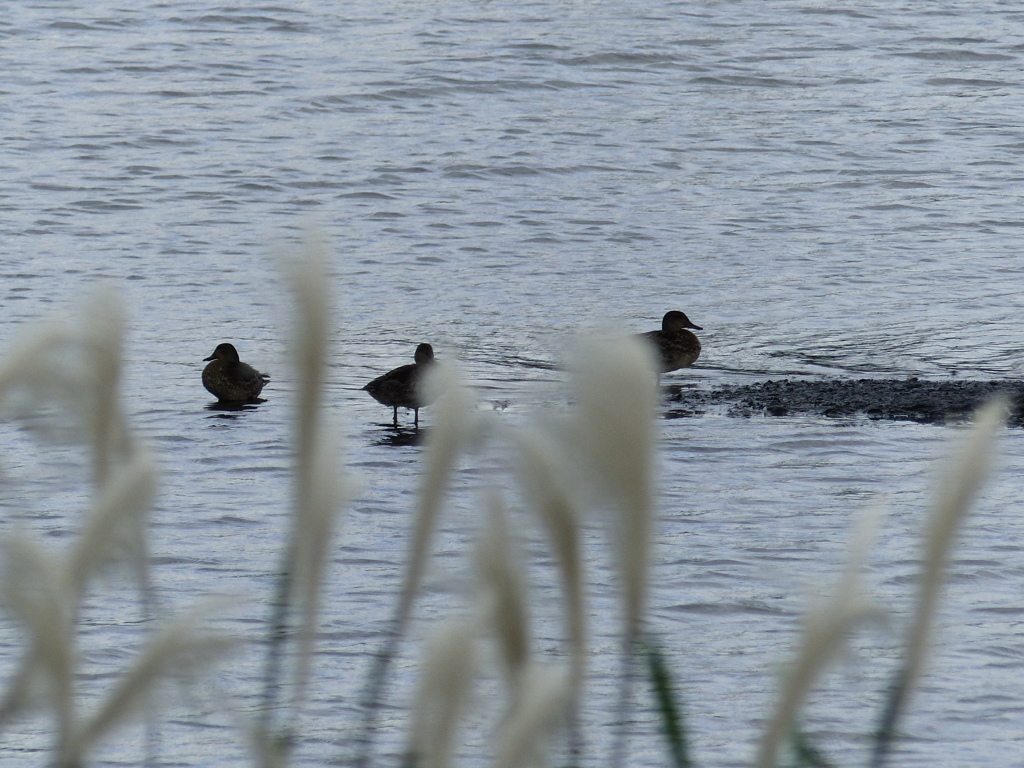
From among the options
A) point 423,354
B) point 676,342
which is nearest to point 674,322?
point 676,342

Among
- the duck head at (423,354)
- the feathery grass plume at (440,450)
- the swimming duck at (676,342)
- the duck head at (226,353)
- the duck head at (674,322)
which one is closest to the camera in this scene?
the feathery grass plume at (440,450)

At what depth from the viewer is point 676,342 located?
1330 cm

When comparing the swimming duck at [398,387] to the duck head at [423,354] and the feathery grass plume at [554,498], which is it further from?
the feathery grass plume at [554,498]

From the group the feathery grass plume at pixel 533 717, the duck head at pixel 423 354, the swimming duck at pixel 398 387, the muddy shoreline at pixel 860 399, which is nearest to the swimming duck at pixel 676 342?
the muddy shoreline at pixel 860 399

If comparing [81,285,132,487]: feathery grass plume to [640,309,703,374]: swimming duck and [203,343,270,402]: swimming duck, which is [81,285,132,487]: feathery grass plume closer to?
[203,343,270,402]: swimming duck

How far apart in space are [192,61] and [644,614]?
28.6 meters

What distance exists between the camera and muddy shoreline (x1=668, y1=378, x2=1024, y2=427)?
11531 millimetres

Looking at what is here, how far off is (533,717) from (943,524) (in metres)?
0.35

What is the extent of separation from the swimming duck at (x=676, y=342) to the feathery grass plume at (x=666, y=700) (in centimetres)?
1115

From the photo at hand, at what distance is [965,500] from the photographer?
1233mm

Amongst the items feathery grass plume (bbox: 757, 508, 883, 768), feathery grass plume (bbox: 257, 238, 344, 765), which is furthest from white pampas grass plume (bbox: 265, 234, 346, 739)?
feathery grass plume (bbox: 757, 508, 883, 768)

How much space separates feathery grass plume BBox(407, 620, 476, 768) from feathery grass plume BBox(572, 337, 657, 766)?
5.3 inches

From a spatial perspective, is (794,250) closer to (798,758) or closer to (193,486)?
(193,486)

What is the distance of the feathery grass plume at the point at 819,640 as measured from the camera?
3.93 ft
